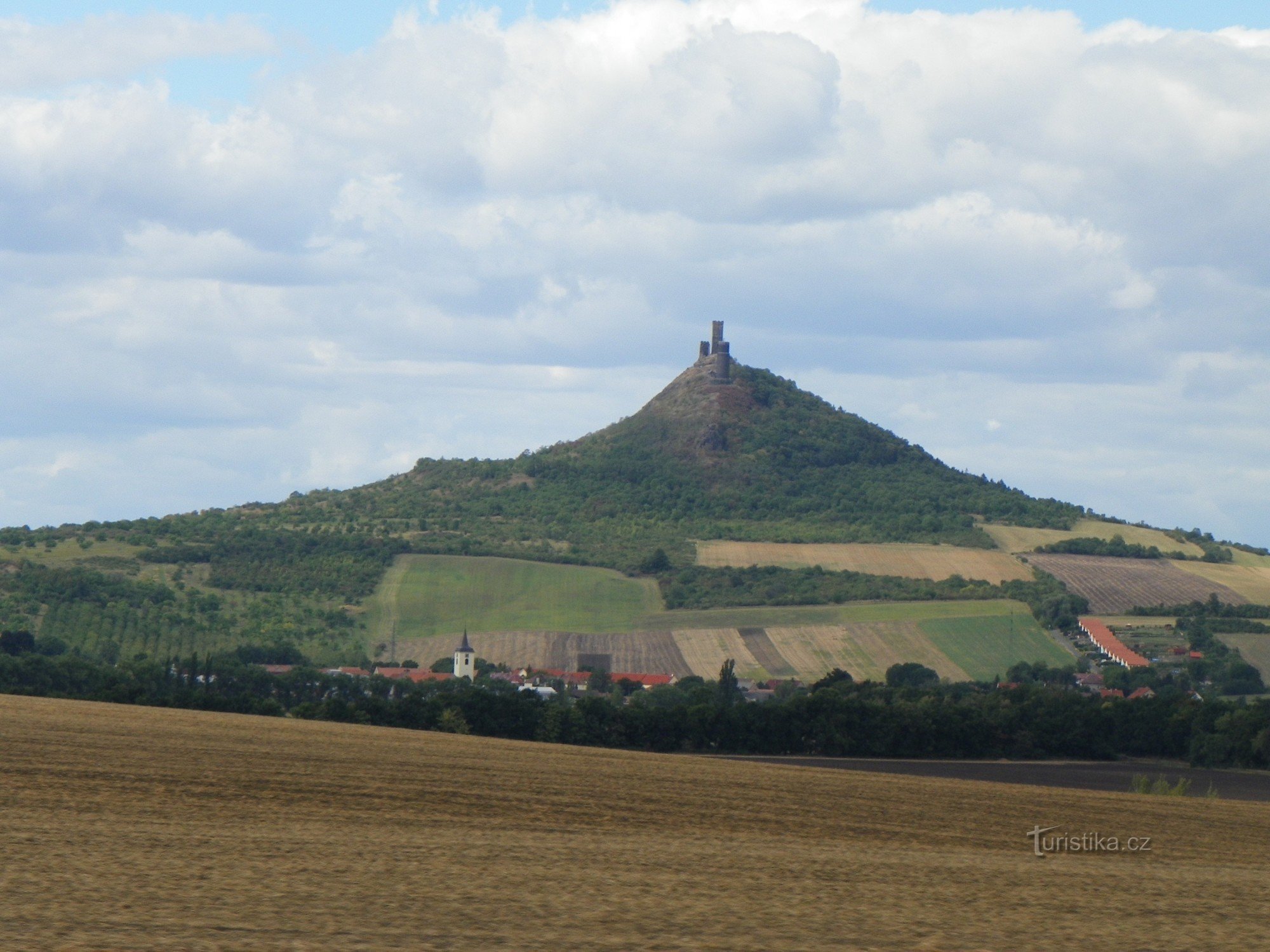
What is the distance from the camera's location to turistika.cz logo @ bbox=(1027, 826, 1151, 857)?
2695cm

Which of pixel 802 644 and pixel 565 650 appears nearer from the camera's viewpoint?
pixel 802 644

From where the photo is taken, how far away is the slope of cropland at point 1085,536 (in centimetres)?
14662

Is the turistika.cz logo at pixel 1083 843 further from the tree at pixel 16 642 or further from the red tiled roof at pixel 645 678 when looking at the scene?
the tree at pixel 16 642

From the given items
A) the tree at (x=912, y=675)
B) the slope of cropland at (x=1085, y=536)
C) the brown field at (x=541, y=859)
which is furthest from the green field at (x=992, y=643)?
the brown field at (x=541, y=859)

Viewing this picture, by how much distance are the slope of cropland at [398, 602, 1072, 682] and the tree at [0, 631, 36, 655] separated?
27.7m

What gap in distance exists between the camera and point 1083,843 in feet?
92.6

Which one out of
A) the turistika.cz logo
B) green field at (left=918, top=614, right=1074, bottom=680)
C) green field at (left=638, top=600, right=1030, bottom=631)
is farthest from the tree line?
green field at (left=638, top=600, right=1030, bottom=631)

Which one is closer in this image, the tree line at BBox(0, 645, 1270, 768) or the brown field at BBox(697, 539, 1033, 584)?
the tree line at BBox(0, 645, 1270, 768)

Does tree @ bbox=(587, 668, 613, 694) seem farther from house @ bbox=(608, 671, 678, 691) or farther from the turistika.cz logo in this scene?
the turistika.cz logo

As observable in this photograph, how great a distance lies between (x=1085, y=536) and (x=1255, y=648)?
5190cm

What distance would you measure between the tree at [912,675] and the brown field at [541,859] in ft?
186

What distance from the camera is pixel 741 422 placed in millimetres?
188500

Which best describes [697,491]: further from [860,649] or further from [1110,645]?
[1110,645]

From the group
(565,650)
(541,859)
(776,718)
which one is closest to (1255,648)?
(565,650)
